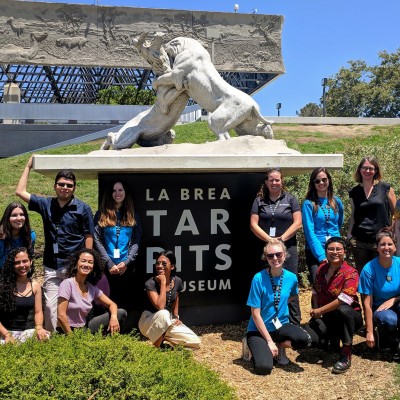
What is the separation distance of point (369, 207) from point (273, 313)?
157 centimetres

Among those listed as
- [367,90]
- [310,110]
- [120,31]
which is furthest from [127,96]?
[310,110]

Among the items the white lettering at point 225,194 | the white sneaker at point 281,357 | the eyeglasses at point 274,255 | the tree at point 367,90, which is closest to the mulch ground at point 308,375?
the white sneaker at point 281,357

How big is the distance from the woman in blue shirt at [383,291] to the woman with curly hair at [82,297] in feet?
7.35

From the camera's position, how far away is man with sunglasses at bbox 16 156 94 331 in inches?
197

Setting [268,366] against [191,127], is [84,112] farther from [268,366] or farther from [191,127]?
[268,366]

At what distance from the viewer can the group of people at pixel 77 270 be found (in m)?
4.45

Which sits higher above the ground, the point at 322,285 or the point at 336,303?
the point at 322,285

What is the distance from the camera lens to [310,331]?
15.8 feet

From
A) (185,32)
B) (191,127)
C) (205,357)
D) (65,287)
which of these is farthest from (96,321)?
(185,32)

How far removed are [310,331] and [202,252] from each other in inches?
62.1

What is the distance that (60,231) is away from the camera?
16.4 ft

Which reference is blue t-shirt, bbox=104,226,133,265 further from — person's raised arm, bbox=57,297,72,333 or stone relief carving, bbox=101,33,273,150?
stone relief carving, bbox=101,33,273,150

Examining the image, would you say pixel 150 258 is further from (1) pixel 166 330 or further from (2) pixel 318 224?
(2) pixel 318 224

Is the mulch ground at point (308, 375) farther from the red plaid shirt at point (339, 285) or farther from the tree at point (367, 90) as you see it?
the tree at point (367, 90)
